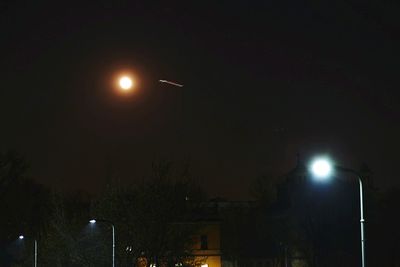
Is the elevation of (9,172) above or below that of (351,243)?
above

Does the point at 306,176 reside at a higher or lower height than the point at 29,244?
higher

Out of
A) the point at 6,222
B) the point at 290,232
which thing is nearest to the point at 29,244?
the point at 6,222

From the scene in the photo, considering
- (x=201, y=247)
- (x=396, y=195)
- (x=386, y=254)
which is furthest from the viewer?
(x=201, y=247)

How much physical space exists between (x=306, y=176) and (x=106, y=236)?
45.0m

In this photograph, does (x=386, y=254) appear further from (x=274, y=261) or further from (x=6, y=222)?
(x=6, y=222)

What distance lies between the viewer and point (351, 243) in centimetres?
8262

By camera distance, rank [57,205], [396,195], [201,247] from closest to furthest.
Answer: [57,205], [396,195], [201,247]

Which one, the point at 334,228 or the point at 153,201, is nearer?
the point at 153,201

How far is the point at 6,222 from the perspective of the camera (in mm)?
101875

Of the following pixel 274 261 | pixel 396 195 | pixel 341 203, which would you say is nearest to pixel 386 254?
pixel 396 195

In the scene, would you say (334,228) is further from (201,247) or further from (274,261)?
(201,247)

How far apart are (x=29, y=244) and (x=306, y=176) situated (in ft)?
105

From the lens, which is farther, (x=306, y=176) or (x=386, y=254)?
(x=306, y=176)

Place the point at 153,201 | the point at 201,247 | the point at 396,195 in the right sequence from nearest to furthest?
1. the point at 153,201
2. the point at 396,195
3. the point at 201,247
